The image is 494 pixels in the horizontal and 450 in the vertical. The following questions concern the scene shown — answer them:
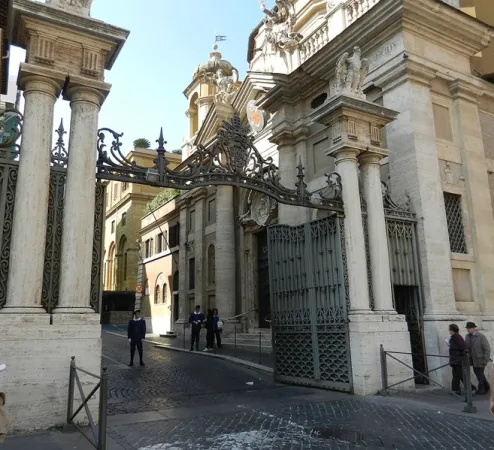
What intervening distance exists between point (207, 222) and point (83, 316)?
17516 mm

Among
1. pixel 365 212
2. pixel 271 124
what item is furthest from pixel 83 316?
pixel 271 124

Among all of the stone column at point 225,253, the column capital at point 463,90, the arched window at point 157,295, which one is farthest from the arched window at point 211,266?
the column capital at point 463,90

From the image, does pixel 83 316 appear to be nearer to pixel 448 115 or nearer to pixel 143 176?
pixel 143 176

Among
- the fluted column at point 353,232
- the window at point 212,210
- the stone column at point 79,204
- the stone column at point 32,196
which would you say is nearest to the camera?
the stone column at point 32,196

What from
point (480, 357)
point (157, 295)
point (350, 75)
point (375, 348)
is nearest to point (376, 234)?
point (375, 348)

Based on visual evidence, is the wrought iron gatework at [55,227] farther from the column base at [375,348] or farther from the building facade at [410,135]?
the column base at [375,348]

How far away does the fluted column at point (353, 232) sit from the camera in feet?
31.7

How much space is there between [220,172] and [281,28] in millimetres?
11532

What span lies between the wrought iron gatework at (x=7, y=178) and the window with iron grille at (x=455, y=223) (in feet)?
32.0

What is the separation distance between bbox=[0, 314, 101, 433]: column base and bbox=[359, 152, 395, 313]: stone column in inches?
223

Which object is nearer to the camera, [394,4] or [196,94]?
[394,4]

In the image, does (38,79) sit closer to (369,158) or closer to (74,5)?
(74,5)

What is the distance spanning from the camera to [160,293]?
31.1m

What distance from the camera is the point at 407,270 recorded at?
11062 millimetres
